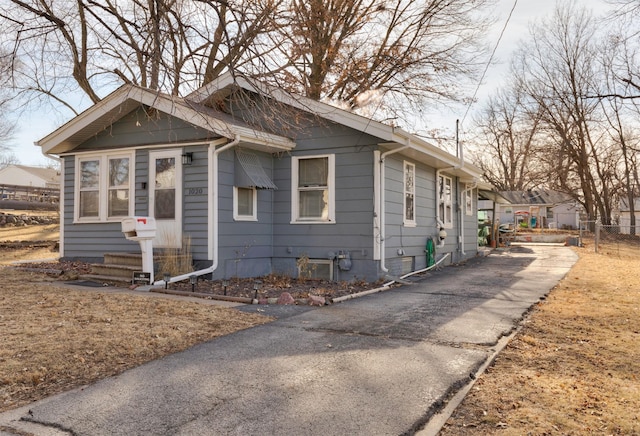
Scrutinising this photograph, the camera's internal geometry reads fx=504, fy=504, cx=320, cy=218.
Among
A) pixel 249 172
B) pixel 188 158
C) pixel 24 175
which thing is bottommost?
pixel 249 172

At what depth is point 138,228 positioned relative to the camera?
28.1 feet

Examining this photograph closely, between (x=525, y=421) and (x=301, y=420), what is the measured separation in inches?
54.7

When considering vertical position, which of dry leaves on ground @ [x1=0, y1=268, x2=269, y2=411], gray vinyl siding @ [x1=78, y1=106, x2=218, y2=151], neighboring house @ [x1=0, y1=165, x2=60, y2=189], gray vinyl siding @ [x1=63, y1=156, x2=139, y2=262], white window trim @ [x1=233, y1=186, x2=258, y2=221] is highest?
neighboring house @ [x1=0, y1=165, x2=60, y2=189]

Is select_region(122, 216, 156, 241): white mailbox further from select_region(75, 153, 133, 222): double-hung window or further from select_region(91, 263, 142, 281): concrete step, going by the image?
select_region(75, 153, 133, 222): double-hung window

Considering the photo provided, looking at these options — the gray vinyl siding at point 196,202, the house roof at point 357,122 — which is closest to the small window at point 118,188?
the gray vinyl siding at point 196,202

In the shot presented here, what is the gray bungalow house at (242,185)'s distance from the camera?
9.44 m

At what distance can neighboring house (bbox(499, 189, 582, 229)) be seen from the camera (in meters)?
41.4

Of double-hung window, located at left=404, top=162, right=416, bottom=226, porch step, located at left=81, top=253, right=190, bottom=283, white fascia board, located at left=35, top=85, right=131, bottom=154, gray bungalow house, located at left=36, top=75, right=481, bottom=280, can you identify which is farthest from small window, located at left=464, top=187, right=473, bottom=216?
white fascia board, located at left=35, top=85, right=131, bottom=154

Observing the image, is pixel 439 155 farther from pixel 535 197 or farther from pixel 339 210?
pixel 535 197

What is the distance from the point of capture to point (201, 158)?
31.2 ft

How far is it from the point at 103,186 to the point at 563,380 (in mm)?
9496

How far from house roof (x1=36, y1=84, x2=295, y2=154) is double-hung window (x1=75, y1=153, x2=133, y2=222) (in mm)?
548

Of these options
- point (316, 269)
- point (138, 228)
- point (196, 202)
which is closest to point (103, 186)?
point (196, 202)

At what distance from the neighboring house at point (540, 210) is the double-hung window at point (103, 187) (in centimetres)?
3345
